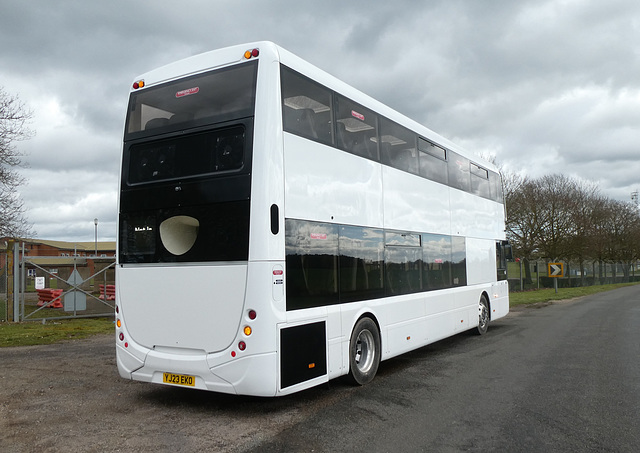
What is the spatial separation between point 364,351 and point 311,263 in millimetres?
1916

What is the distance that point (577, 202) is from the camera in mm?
41781

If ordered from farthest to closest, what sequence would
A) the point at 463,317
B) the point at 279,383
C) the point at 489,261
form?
the point at 489,261 < the point at 463,317 < the point at 279,383

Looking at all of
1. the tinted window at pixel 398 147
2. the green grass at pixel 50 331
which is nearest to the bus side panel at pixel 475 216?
the tinted window at pixel 398 147

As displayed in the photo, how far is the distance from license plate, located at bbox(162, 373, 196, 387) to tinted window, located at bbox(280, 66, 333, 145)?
3.07 meters

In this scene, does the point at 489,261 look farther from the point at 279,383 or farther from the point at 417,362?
the point at 279,383

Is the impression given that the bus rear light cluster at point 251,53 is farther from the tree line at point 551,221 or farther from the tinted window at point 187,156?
the tree line at point 551,221

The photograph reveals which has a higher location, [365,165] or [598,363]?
[365,165]

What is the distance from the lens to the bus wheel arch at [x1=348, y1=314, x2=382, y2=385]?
285 inches

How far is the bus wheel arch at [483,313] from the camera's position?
12.6 metres

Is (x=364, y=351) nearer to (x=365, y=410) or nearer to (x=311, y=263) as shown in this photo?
(x=365, y=410)

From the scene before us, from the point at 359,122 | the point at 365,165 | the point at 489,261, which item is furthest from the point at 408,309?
the point at 489,261

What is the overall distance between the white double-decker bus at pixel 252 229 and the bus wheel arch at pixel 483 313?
4945 millimetres

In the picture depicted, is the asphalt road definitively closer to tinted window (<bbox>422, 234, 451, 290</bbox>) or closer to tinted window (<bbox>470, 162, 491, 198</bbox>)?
tinted window (<bbox>422, 234, 451, 290</bbox>)

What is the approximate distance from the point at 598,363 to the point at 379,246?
14.3ft
